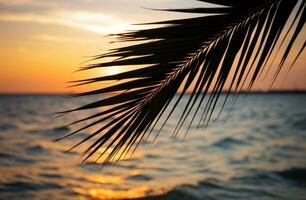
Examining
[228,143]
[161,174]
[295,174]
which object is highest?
[295,174]

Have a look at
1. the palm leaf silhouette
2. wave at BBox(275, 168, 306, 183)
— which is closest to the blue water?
wave at BBox(275, 168, 306, 183)

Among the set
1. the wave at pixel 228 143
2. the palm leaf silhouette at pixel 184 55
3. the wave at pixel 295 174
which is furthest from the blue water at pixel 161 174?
the palm leaf silhouette at pixel 184 55

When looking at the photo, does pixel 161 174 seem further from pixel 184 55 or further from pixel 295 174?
pixel 184 55

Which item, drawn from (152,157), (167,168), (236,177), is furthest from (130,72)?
(152,157)

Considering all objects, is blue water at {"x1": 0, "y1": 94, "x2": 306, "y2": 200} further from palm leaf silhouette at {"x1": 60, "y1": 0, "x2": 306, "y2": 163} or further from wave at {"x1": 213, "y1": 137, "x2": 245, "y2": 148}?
palm leaf silhouette at {"x1": 60, "y1": 0, "x2": 306, "y2": 163}

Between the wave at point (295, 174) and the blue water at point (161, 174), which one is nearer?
the blue water at point (161, 174)

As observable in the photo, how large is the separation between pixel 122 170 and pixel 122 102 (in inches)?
425

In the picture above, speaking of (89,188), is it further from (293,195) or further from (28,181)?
(293,195)

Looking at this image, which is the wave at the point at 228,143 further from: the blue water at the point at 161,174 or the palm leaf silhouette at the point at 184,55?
the palm leaf silhouette at the point at 184,55

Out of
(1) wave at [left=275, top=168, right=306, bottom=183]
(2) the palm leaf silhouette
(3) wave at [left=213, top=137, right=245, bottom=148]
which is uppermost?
(2) the palm leaf silhouette

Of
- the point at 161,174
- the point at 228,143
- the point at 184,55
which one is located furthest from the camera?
the point at 228,143

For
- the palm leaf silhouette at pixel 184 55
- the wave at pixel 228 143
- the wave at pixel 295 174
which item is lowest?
the wave at pixel 228 143

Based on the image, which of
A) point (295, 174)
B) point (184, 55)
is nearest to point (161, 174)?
point (295, 174)

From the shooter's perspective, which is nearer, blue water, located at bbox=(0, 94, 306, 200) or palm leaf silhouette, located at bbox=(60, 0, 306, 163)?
palm leaf silhouette, located at bbox=(60, 0, 306, 163)
